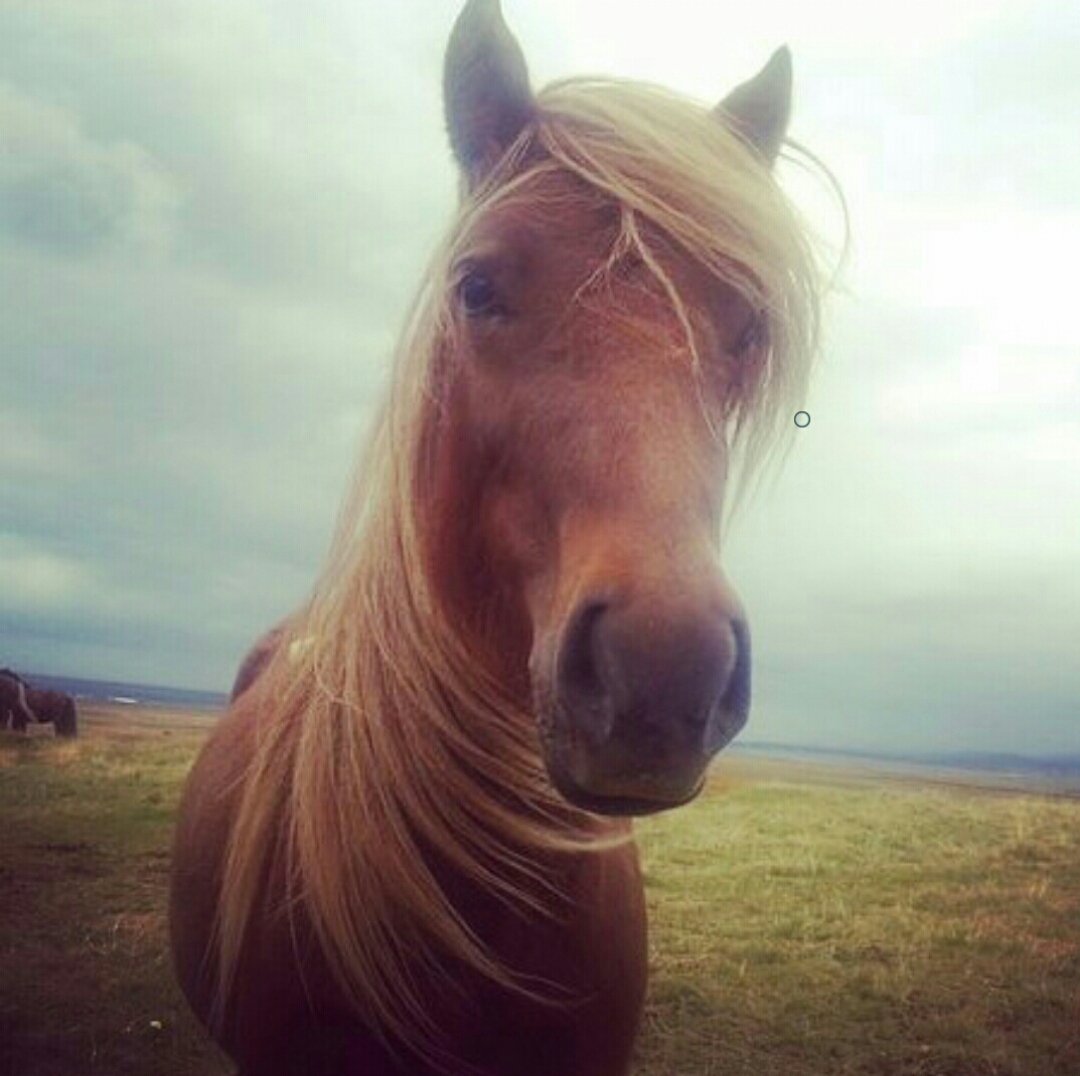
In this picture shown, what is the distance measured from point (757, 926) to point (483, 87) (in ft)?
7.45

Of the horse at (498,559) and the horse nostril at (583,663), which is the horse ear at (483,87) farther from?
the horse nostril at (583,663)

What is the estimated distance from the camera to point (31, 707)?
3.37 meters

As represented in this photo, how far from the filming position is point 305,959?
137 cm

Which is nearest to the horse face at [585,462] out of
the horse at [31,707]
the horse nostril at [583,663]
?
the horse nostril at [583,663]

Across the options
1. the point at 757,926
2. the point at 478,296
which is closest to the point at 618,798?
the point at 478,296

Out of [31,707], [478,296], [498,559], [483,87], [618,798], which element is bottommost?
[31,707]

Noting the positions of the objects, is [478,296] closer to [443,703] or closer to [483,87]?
[483,87]

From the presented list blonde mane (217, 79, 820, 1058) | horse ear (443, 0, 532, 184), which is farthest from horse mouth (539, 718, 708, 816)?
horse ear (443, 0, 532, 184)

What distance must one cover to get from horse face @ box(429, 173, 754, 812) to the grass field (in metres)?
1.80

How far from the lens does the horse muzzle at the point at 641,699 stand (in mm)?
826

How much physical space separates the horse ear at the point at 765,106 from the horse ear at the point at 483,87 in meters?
0.33

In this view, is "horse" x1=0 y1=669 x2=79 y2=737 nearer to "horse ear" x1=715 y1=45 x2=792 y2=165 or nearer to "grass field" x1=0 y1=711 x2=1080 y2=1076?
"grass field" x1=0 y1=711 x2=1080 y2=1076

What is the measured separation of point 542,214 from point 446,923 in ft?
2.95

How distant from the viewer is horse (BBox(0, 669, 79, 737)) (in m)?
3.29
